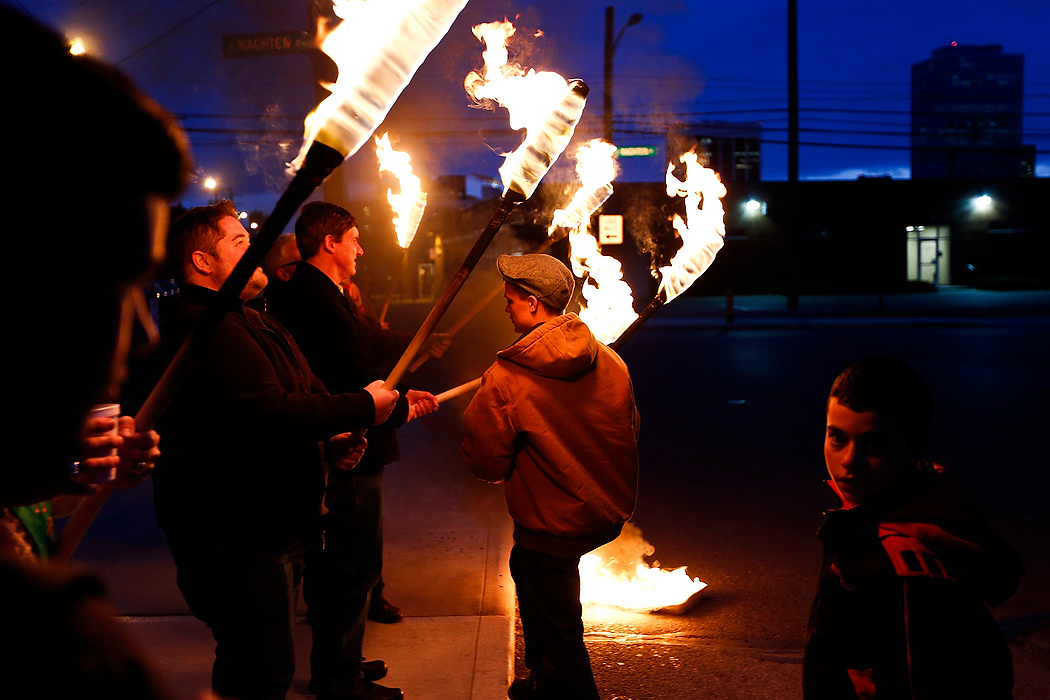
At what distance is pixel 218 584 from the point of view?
2439 millimetres

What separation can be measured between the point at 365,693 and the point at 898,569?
245cm

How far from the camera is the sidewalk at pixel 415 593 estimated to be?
3.69m

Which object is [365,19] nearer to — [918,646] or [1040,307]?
[918,646]

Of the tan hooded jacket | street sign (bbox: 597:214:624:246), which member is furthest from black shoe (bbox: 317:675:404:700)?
street sign (bbox: 597:214:624:246)

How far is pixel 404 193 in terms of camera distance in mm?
5203

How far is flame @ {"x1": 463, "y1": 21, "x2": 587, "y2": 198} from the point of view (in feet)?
8.65

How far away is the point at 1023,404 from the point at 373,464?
1013 centimetres

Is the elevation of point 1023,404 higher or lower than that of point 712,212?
lower

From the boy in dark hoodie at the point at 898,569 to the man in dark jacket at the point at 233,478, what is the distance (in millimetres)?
1516

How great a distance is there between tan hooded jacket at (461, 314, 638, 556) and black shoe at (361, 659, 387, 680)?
3.78ft

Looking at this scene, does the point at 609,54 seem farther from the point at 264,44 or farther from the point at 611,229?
the point at 264,44

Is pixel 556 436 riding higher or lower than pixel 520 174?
lower

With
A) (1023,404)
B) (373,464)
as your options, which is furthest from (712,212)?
(1023,404)

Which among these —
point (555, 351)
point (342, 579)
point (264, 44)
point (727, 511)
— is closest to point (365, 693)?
point (342, 579)
